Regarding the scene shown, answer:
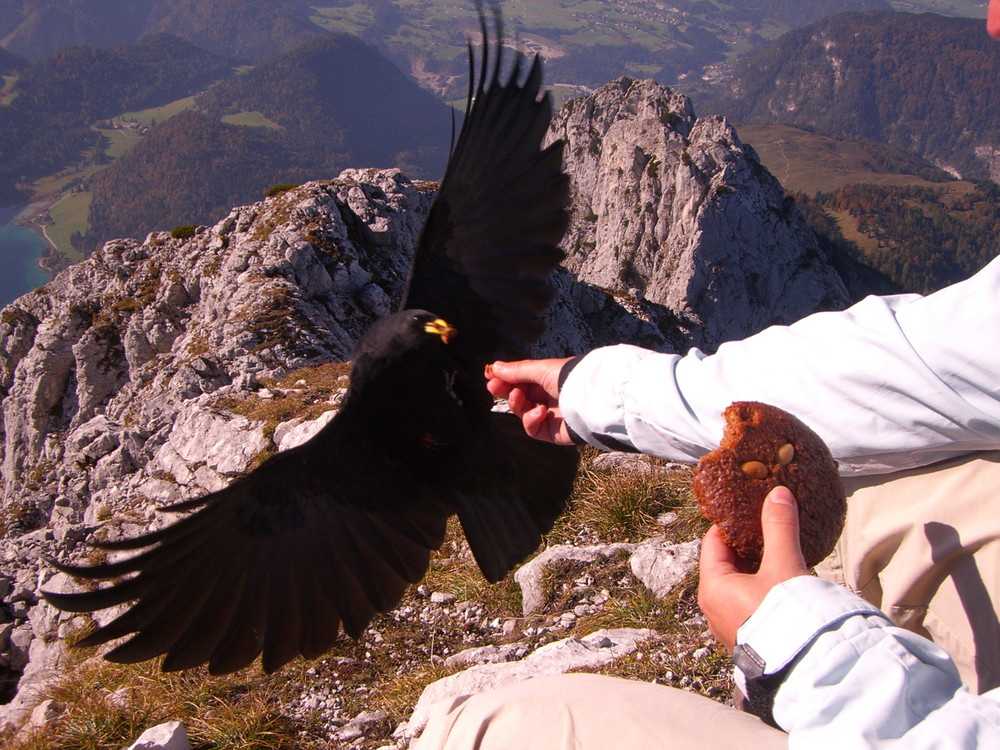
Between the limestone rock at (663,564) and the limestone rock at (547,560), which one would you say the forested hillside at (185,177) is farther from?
the limestone rock at (663,564)

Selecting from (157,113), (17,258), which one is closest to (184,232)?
(17,258)

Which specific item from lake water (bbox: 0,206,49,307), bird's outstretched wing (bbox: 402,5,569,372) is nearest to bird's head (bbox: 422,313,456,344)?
bird's outstretched wing (bbox: 402,5,569,372)

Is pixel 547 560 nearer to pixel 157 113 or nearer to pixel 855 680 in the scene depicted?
pixel 855 680

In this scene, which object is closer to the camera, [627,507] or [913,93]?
[627,507]

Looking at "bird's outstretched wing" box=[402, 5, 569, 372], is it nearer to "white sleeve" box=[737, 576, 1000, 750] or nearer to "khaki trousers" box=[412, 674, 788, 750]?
"khaki trousers" box=[412, 674, 788, 750]

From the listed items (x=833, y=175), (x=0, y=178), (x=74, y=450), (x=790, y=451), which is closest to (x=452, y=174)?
(x=790, y=451)

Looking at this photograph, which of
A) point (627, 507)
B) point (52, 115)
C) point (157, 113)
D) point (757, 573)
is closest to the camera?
point (757, 573)

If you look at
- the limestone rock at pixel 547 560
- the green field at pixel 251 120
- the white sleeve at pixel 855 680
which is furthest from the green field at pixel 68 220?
the white sleeve at pixel 855 680
